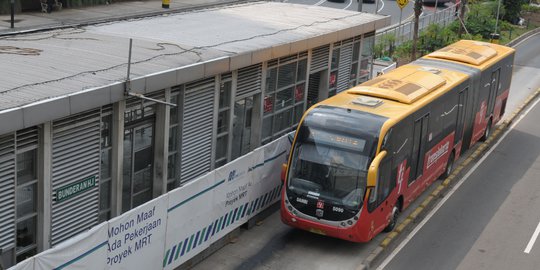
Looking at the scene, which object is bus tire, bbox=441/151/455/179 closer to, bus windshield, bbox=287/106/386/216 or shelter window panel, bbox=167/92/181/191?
bus windshield, bbox=287/106/386/216

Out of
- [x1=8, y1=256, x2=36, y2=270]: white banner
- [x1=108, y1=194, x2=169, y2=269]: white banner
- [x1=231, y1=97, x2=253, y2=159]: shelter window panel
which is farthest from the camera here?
[x1=231, y1=97, x2=253, y2=159]: shelter window panel

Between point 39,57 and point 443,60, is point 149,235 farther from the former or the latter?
point 443,60

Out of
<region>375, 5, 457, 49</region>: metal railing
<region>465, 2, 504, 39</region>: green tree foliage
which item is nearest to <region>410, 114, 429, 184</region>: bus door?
<region>375, 5, 457, 49</region>: metal railing

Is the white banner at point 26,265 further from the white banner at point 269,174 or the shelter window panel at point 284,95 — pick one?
the shelter window panel at point 284,95

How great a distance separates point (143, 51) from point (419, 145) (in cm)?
752

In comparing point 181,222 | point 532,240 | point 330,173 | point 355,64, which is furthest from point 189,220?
point 355,64

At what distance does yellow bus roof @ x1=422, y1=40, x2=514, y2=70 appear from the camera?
27.0 meters

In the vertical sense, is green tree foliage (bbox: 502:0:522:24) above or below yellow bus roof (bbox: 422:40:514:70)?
below

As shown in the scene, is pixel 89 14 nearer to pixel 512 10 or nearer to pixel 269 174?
pixel 269 174

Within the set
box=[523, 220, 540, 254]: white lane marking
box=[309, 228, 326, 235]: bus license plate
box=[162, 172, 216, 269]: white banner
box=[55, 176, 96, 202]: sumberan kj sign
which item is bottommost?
box=[523, 220, 540, 254]: white lane marking

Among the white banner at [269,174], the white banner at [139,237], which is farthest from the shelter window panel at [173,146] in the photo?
the white banner at [139,237]

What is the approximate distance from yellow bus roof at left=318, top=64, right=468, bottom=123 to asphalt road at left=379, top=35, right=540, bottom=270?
10.3ft

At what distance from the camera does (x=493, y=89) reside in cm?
2894

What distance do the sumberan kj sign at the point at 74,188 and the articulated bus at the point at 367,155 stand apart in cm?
488
